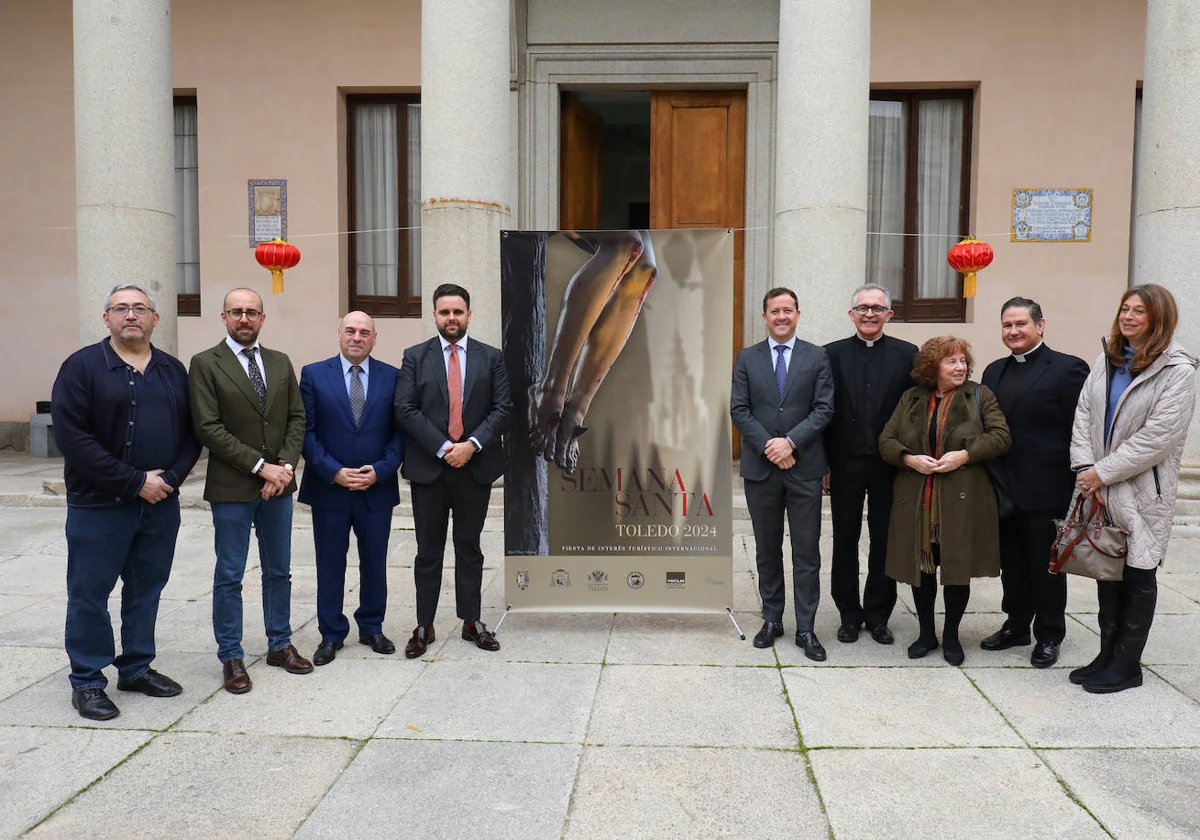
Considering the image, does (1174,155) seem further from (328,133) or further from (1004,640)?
(328,133)

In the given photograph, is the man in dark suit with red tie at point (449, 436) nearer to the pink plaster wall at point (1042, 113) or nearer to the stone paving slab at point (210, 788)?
the stone paving slab at point (210, 788)

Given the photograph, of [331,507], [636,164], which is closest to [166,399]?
[331,507]

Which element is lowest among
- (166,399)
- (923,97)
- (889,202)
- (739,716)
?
(739,716)

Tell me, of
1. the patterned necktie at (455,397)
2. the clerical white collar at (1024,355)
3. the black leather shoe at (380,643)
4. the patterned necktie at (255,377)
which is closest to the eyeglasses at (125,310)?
the patterned necktie at (255,377)

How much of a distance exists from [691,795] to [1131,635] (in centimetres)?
254

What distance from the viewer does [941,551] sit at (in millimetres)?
4898

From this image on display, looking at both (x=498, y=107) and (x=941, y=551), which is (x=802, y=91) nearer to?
(x=498, y=107)

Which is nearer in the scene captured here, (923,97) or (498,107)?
(498,107)

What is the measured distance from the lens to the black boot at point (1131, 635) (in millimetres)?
4539

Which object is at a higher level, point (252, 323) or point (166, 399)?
point (252, 323)

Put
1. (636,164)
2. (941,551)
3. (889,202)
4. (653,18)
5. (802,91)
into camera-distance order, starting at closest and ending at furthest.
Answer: (941,551), (802,91), (653,18), (889,202), (636,164)

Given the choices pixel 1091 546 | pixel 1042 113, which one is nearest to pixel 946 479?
pixel 1091 546

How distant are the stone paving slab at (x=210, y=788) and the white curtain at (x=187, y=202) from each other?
924 centimetres

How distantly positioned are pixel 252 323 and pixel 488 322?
3.86 meters
